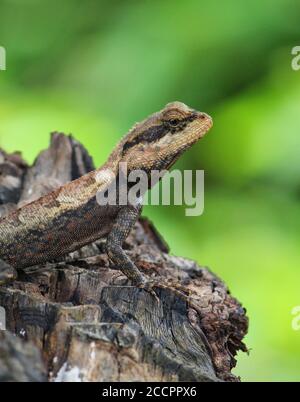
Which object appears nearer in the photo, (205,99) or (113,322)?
(113,322)

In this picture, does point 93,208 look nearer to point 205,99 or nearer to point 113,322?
point 113,322

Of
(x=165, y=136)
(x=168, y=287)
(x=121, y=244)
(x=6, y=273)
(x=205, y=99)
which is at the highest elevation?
(x=205, y=99)

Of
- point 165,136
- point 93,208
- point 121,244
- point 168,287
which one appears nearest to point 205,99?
point 165,136

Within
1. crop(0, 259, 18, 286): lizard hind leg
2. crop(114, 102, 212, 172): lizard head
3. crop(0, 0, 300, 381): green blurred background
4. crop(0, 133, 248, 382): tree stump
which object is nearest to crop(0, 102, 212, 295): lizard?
crop(114, 102, 212, 172): lizard head

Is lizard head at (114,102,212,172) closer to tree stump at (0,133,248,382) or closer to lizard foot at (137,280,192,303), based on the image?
tree stump at (0,133,248,382)

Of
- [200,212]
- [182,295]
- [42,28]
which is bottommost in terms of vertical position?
[182,295]

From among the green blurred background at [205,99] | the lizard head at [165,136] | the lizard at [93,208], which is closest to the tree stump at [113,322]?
the lizard at [93,208]
